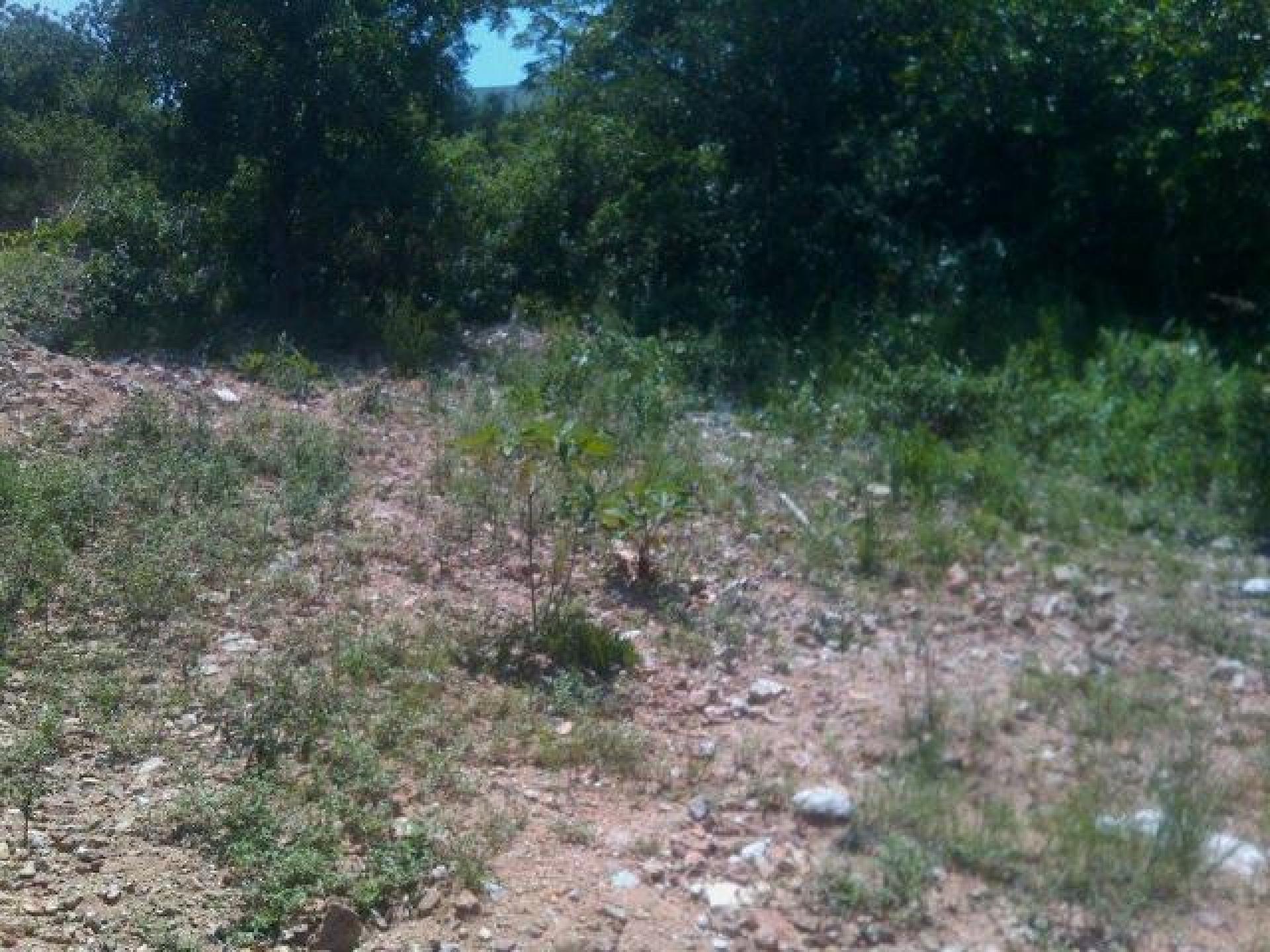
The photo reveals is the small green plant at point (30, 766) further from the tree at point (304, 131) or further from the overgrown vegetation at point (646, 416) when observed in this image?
the tree at point (304, 131)

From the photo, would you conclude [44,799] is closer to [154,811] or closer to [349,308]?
[154,811]

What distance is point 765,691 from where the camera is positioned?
585 cm

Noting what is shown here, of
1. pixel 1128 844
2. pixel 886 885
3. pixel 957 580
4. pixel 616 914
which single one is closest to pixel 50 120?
pixel 957 580

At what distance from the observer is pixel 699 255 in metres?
10.6

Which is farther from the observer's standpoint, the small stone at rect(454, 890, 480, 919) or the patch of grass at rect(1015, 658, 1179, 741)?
the patch of grass at rect(1015, 658, 1179, 741)

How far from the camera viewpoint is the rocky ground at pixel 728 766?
4523 millimetres

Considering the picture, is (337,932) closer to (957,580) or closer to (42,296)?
(957,580)

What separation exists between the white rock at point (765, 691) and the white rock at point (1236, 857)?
5.35 ft

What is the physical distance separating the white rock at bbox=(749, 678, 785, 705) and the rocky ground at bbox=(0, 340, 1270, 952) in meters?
0.01

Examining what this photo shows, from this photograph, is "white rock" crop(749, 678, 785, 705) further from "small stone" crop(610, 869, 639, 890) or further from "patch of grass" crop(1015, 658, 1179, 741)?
"small stone" crop(610, 869, 639, 890)

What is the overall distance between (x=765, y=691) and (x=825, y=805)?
0.88 m

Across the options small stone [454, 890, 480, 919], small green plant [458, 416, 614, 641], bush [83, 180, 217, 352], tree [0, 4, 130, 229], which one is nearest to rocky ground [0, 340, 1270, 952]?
small stone [454, 890, 480, 919]

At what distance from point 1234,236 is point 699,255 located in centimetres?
331

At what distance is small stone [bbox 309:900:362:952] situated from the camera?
4.49 m
